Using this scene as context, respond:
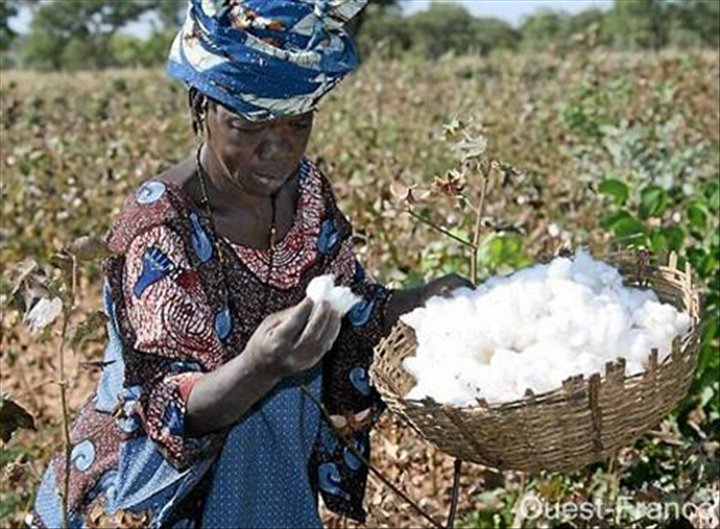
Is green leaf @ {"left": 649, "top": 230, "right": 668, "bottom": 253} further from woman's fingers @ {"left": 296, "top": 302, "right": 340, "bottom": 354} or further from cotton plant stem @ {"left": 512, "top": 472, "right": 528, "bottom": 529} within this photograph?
woman's fingers @ {"left": 296, "top": 302, "right": 340, "bottom": 354}

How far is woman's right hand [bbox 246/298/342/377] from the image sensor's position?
1729mm

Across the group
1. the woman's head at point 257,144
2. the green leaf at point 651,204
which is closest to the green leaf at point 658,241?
the green leaf at point 651,204

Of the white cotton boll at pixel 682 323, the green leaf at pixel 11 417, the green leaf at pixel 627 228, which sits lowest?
the green leaf at pixel 627 228

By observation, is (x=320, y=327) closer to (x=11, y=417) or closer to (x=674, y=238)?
(x=11, y=417)

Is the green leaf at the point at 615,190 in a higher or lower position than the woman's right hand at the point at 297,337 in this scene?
lower

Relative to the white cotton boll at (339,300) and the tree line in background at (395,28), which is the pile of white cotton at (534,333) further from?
the tree line in background at (395,28)

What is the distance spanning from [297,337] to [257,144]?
0.36 meters

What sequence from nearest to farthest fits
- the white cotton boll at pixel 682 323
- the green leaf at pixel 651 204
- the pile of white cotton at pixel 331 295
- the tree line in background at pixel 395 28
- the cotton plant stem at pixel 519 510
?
the pile of white cotton at pixel 331 295 → the white cotton boll at pixel 682 323 → the cotton plant stem at pixel 519 510 → the green leaf at pixel 651 204 → the tree line in background at pixel 395 28

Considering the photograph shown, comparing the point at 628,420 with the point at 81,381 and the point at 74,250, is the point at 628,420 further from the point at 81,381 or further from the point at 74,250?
the point at 81,381

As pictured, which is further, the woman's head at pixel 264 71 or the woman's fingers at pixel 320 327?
the woman's head at pixel 264 71

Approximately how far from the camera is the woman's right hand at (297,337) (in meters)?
1.73

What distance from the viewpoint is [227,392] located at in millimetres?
1865

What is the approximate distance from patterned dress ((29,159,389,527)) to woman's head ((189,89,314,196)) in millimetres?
114

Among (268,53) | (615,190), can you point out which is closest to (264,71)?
(268,53)
